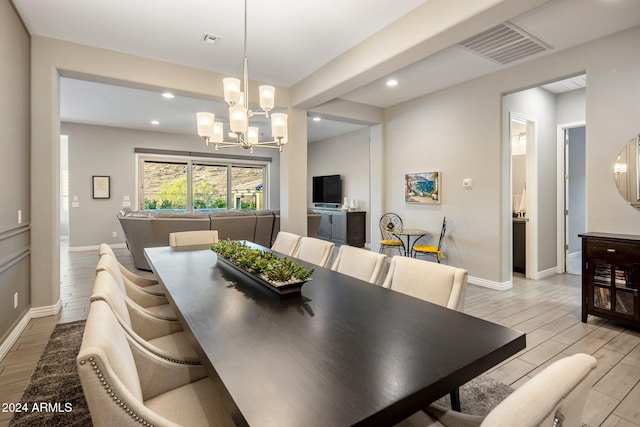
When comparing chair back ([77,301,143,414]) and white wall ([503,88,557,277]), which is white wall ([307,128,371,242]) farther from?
chair back ([77,301,143,414])

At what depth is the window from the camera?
26.1 ft

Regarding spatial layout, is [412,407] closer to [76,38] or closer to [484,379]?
[484,379]

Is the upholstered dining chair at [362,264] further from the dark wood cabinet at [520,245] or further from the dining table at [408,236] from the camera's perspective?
the dark wood cabinet at [520,245]

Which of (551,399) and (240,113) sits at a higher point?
(240,113)

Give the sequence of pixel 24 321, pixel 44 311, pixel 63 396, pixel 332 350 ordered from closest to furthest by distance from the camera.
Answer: pixel 332 350 < pixel 63 396 < pixel 24 321 < pixel 44 311

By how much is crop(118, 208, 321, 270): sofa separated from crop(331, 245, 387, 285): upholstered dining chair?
3.32m

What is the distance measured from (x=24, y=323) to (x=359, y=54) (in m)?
4.28

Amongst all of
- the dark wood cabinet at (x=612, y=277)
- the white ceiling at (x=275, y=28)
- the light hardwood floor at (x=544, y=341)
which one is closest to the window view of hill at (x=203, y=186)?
the light hardwood floor at (x=544, y=341)

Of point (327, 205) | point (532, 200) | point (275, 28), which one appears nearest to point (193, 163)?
point (327, 205)

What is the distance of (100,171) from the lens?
7301 millimetres

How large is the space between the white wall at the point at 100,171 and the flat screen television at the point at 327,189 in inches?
167

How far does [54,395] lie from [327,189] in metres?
7.02

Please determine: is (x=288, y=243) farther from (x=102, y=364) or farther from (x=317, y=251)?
(x=102, y=364)

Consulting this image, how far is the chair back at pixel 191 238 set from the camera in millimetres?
3327
